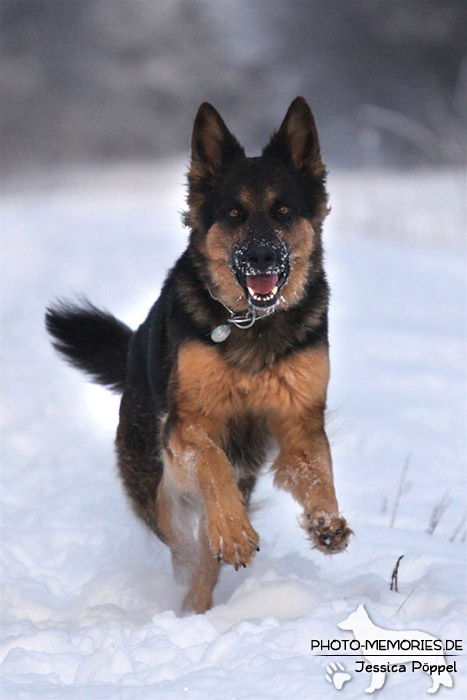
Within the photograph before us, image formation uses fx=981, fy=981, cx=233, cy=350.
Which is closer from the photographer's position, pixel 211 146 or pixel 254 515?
pixel 211 146

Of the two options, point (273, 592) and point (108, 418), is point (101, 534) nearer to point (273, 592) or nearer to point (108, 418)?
point (273, 592)

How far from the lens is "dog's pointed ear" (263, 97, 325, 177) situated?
15.5 feet

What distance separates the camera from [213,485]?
416cm

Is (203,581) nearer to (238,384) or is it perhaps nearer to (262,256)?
(238,384)

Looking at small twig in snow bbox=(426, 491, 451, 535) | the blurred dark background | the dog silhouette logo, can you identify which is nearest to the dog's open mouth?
the dog silhouette logo

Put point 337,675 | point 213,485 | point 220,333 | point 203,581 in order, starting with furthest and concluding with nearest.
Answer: point 203,581 → point 220,333 → point 213,485 → point 337,675

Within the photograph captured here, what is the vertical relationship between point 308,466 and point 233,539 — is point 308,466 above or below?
above

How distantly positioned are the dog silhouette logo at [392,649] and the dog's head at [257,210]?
5.02ft

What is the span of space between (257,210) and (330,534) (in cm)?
154

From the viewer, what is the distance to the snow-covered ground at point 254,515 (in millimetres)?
3285

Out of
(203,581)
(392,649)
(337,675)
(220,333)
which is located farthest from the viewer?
(203,581)

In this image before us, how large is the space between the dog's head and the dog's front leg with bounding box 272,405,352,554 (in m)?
0.55

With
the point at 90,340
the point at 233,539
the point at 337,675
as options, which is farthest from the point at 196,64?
the point at 337,675

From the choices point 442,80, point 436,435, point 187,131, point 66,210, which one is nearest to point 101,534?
point 436,435
